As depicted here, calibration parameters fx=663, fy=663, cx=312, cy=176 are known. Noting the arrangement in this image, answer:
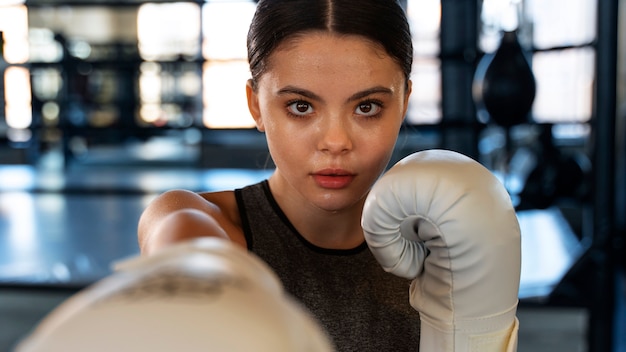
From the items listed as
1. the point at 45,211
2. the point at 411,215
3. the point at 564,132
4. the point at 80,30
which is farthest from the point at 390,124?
the point at 80,30

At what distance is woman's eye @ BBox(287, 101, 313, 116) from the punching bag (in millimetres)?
2050

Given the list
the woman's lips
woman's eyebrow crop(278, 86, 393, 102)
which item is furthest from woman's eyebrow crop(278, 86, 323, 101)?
the woman's lips

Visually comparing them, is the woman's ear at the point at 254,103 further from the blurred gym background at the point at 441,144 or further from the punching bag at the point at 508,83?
the punching bag at the point at 508,83

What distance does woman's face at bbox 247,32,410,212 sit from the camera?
0.88 meters

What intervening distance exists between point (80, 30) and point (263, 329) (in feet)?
37.4

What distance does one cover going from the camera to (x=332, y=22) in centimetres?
91

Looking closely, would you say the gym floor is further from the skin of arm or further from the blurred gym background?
the skin of arm

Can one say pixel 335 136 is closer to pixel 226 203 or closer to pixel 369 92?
pixel 369 92

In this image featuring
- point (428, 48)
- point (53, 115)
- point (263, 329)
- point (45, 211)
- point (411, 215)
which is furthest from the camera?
point (53, 115)

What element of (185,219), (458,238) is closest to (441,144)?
(458,238)

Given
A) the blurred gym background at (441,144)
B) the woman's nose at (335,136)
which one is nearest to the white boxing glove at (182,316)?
the woman's nose at (335,136)

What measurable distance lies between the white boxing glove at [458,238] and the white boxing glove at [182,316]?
33cm

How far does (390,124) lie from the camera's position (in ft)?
3.09

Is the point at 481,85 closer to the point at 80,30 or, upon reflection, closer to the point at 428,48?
the point at 428,48
